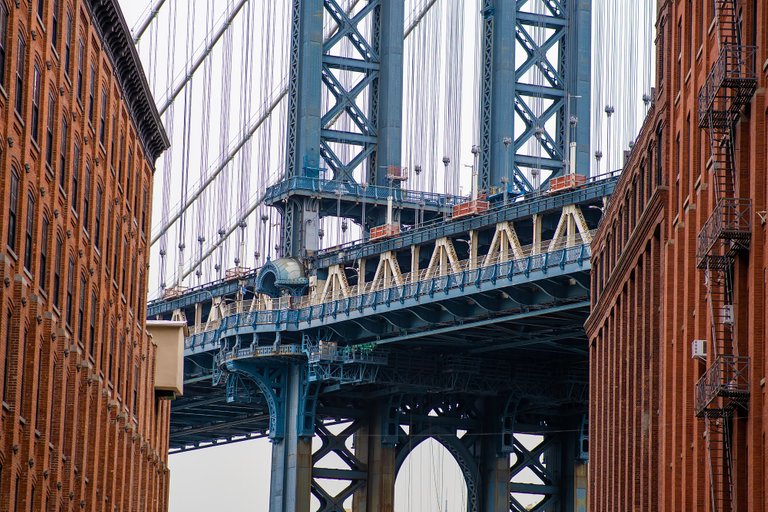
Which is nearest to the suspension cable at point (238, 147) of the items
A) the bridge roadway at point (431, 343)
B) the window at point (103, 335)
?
the bridge roadway at point (431, 343)

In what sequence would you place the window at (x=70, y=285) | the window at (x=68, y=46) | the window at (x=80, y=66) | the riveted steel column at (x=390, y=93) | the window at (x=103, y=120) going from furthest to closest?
the riveted steel column at (x=390, y=93)
the window at (x=103, y=120)
the window at (x=80, y=66)
the window at (x=70, y=285)
the window at (x=68, y=46)

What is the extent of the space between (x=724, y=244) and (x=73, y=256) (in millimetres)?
22588

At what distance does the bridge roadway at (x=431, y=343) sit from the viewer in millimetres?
97562

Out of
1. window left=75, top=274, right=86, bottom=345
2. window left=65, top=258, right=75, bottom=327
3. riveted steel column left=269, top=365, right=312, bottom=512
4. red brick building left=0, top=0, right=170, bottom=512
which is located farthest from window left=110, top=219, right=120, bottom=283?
riveted steel column left=269, top=365, right=312, bottom=512

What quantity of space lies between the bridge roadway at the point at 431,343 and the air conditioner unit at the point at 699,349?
1599 inches

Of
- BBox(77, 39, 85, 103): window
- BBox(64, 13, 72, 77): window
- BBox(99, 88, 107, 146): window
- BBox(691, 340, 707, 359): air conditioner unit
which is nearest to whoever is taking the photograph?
BBox(691, 340, 707, 359): air conditioner unit

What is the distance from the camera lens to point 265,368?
119m

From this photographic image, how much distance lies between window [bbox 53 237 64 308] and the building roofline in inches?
351

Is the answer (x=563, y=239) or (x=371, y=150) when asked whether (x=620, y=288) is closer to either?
(x=563, y=239)

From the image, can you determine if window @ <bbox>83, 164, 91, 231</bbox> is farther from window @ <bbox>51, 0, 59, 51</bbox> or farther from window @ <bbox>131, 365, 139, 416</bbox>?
window @ <bbox>131, 365, 139, 416</bbox>

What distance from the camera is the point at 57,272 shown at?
57125 millimetres

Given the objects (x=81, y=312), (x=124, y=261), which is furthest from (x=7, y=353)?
(x=124, y=261)

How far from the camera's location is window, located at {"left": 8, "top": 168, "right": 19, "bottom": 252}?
4888 centimetres

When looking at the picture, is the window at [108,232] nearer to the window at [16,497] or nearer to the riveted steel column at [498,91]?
the window at [16,497]
